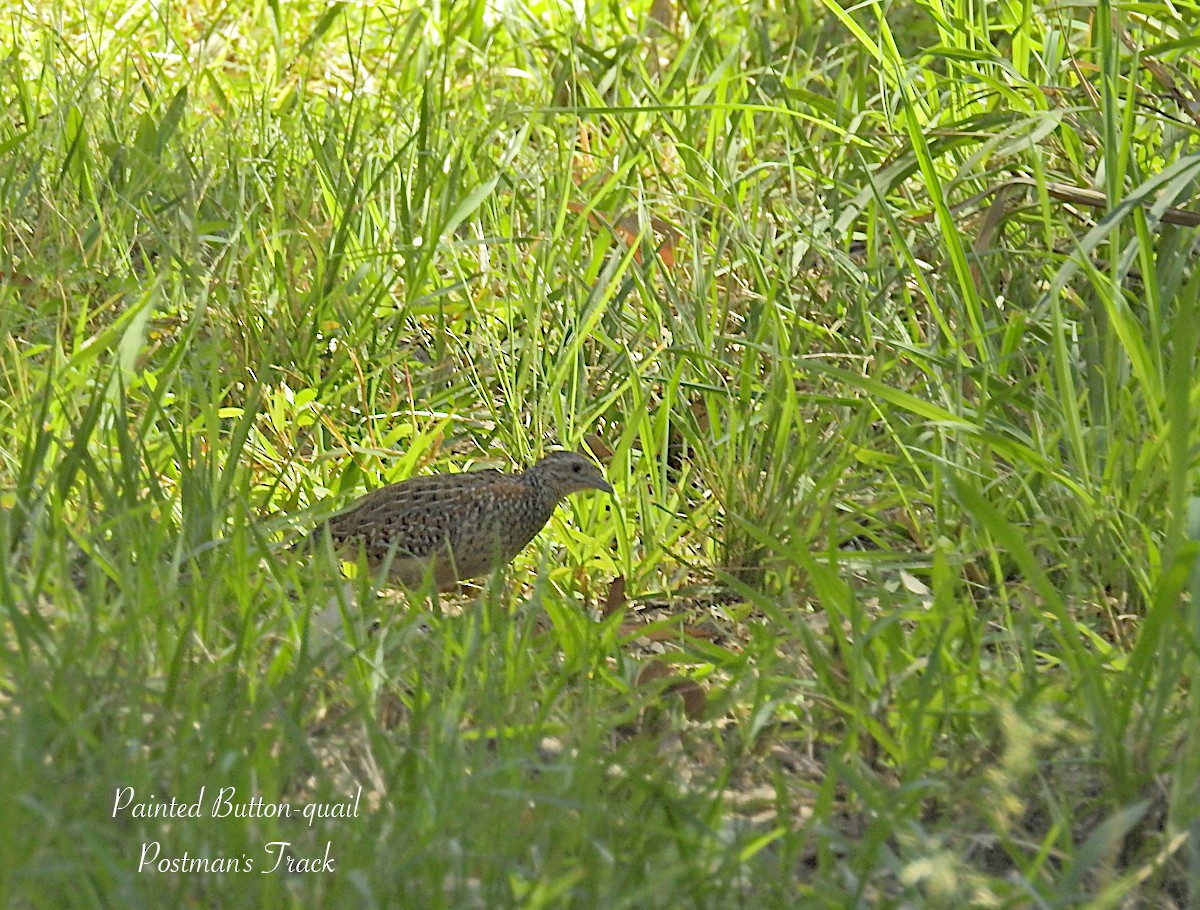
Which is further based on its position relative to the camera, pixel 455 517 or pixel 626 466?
pixel 626 466

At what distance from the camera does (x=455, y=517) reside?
15.7 feet

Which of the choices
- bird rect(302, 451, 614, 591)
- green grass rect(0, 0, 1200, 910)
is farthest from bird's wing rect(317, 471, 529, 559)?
green grass rect(0, 0, 1200, 910)

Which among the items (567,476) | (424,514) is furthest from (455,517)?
(567,476)

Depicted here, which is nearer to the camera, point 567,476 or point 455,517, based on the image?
point 455,517

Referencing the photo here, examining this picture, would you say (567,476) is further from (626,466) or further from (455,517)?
(455,517)

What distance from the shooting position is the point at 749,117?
621 centimetres

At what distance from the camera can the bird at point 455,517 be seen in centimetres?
468

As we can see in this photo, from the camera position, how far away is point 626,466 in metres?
5.01

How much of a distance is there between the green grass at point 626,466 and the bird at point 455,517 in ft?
0.38

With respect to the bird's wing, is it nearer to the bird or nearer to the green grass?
the bird

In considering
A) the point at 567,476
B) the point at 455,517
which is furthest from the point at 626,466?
the point at 455,517

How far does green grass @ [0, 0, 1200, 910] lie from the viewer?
290 cm

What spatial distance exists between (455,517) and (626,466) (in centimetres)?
52

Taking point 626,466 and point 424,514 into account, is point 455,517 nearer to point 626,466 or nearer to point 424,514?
point 424,514
